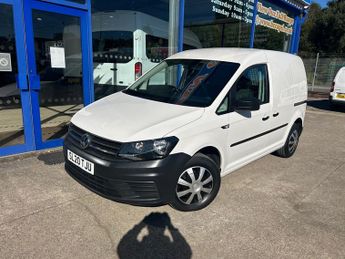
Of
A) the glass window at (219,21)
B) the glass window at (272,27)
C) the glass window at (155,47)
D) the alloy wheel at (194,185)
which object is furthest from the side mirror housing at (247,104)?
the glass window at (272,27)

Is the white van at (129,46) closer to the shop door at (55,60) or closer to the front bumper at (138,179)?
the shop door at (55,60)

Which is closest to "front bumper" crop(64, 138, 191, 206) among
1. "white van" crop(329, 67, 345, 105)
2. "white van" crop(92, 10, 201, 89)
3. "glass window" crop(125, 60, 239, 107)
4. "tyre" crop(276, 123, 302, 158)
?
"glass window" crop(125, 60, 239, 107)

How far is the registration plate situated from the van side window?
1847 mm

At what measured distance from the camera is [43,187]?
3668mm

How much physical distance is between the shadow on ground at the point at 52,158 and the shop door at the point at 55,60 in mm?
211

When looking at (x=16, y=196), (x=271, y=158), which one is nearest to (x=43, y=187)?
(x=16, y=196)

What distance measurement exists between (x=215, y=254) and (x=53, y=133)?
412cm

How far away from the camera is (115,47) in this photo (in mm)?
7211

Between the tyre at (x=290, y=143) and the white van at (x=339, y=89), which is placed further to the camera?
the white van at (x=339, y=89)

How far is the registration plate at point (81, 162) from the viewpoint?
9.52ft

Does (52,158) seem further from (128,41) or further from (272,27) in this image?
(272,27)

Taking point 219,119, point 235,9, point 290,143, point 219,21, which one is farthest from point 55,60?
point 235,9

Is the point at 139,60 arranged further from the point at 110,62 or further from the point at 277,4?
the point at 277,4

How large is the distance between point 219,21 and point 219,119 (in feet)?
21.3
